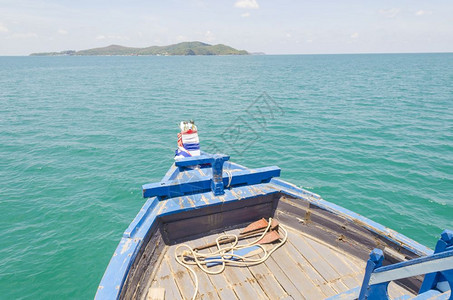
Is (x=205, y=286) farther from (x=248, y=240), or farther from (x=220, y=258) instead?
(x=248, y=240)

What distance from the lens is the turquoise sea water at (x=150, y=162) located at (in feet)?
34.0

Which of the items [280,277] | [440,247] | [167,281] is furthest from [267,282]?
[440,247]

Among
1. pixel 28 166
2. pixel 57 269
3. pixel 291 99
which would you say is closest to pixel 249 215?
pixel 57 269

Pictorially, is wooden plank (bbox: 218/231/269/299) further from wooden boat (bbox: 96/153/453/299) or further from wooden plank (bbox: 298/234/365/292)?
wooden plank (bbox: 298/234/365/292)

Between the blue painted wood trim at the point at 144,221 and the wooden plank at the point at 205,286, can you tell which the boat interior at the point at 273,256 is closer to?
the wooden plank at the point at 205,286

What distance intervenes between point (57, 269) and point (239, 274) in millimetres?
7562

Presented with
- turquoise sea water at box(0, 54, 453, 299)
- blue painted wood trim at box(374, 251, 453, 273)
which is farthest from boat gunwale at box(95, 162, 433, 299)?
turquoise sea water at box(0, 54, 453, 299)

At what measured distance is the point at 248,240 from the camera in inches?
257

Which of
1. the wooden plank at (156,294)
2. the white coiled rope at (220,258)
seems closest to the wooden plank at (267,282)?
the white coiled rope at (220,258)

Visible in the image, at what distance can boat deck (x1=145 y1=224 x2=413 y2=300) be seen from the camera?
5102mm

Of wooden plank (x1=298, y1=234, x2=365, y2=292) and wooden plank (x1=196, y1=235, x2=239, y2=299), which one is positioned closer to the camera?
wooden plank (x1=196, y1=235, x2=239, y2=299)

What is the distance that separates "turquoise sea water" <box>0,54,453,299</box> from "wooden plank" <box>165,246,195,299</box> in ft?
15.7

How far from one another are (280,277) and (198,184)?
2.85 m

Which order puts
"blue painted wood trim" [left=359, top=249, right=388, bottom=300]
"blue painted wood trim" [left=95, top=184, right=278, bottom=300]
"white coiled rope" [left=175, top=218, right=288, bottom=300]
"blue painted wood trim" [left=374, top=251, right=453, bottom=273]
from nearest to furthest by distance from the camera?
"blue painted wood trim" [left=374, top=251, right=453, bottom=273]
"blue painted wood trim" [left=359, top=249, right=388, bottom=300]
"blue painted wood trim" [left=95, top=184, right=278, bottom=300]
"white coiled rope" [left=175, top=218, right=288, bottom=300]
